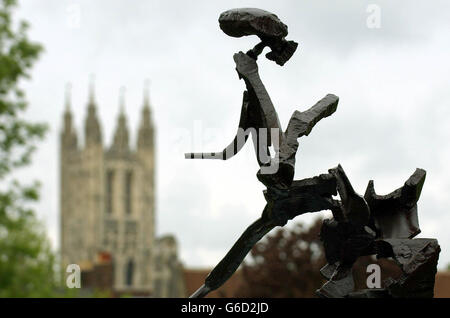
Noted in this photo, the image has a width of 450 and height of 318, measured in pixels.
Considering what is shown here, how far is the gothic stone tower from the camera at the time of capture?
115m

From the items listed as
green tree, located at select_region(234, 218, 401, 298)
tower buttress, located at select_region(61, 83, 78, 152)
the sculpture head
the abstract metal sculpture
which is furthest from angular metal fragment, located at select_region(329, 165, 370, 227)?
tower buttress, located at select_region(61, 83, 78, 152)

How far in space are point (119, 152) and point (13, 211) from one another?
300ft

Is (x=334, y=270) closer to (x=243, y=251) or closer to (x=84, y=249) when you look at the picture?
(x=243, y=251)

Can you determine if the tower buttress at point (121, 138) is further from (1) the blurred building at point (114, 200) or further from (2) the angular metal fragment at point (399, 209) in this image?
(2) the angular metal fragment at point (399, 209)

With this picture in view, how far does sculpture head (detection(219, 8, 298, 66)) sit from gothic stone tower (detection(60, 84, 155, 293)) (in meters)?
104

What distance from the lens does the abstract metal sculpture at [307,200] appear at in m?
9.09

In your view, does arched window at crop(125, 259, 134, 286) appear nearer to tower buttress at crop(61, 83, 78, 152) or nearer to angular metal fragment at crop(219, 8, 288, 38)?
tower buttress at crop(61, 83, 78, 152)

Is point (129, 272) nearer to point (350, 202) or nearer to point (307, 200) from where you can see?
point (350, 202)

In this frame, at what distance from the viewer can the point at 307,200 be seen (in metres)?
9.21

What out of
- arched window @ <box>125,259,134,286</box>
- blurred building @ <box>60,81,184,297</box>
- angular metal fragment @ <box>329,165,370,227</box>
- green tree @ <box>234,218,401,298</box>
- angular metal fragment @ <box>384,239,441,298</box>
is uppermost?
blurred building @ <box>60,81,184,297</box>

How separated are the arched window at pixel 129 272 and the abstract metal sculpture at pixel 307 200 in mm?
107843

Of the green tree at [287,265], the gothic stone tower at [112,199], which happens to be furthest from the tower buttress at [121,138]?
the green tree at [287,265]

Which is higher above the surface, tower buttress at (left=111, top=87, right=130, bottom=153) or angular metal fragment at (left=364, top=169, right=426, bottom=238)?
tower buttress at (left=111, top=87, right=130, bottom=153)
